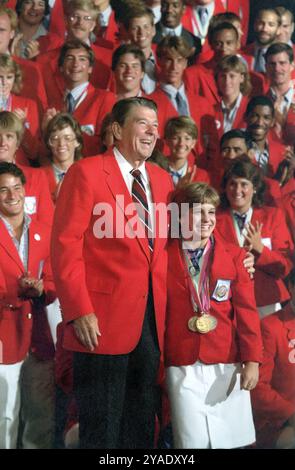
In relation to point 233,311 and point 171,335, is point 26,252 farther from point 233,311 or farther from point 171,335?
point 233,311

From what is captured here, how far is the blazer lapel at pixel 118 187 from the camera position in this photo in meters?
3.73

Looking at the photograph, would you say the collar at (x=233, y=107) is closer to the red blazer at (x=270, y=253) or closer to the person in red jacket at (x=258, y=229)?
the person in red jacket at (x=258, y=229)

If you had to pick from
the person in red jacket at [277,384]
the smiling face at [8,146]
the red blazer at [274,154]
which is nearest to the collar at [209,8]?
the red blazer at [274,154]

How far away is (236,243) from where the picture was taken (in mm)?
4227

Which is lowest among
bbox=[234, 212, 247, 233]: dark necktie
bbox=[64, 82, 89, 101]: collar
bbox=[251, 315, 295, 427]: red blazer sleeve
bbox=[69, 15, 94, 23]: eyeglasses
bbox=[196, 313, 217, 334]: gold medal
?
bbox=[251, 315, 295, 427]: red blazer sleeve

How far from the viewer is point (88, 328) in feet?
11.5

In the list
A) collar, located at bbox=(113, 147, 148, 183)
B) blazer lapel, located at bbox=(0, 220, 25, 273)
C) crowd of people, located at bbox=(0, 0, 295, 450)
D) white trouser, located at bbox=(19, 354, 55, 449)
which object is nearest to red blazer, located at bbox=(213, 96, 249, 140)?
crowd of people, located at bbox=(0, 0, 295, 450)

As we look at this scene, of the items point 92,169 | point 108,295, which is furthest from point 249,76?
point 108,295

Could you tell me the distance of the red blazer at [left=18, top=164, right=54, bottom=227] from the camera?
4.04 metres

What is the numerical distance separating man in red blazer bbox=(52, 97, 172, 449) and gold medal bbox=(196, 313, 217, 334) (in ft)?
0.80

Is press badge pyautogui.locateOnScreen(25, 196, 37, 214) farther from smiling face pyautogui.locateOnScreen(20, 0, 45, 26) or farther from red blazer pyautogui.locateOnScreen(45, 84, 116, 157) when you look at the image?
smiling face pyautogui.locateOnScreen(20, 0, 45, 26)

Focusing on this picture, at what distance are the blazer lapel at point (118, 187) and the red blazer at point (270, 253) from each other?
1.96 feet

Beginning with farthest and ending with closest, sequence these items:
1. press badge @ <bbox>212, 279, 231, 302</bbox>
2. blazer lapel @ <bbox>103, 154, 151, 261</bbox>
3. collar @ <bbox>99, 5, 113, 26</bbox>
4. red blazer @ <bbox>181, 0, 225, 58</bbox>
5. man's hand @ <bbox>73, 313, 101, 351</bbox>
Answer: red blazer @ <bbox>181, 0, 225, 58</bbox> → collar @ <bbox>99, 5, 113, 26</bbox> → press badge @ <bbox>212, 279, 231, 302</bbox> → blazer lapel @ <bbox>103, 154, 151, 261</bbox> → man's hand @ <bbox>73, 313, 101, 351</bbox>

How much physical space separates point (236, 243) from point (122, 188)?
768 millimetres
